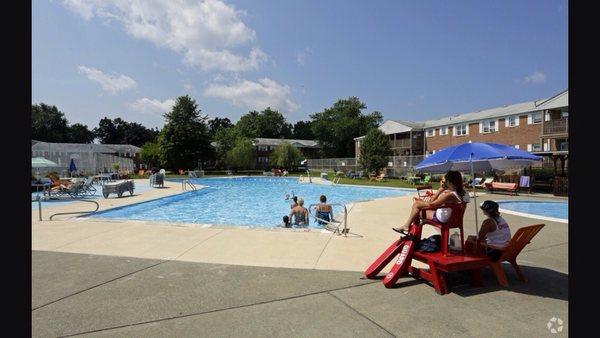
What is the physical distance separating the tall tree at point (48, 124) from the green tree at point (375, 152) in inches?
3690

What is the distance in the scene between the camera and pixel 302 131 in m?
125

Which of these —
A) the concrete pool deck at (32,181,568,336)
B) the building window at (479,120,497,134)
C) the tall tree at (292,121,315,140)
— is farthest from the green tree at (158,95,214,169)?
the tall tree at (292,121,315,140)

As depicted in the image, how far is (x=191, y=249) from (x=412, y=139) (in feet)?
156

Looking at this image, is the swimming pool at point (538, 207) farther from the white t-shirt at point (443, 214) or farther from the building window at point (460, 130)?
the building window at point (460, 130)

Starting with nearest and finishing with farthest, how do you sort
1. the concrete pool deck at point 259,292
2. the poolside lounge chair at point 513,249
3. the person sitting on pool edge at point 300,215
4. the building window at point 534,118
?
the concrete pool deck at point 259,292 < the poolside lounge chair at point 513,249 < the person sitting on pool edge at point 300,215 < the building window at point 534,118

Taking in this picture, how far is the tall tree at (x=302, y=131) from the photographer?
12312 centimetres

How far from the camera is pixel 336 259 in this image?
21.9ft

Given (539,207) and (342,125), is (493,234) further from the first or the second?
(342,125)

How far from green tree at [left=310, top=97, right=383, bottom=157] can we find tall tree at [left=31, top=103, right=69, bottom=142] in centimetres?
7433

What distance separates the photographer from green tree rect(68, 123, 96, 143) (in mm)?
106300

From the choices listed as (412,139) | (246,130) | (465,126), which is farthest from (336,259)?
(246,130)

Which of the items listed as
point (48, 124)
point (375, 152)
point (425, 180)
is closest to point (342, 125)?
point (375, 152)

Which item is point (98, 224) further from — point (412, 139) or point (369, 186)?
point (412, 139)

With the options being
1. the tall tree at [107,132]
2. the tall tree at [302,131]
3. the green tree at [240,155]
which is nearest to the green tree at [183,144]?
the green tree at [240,155]
